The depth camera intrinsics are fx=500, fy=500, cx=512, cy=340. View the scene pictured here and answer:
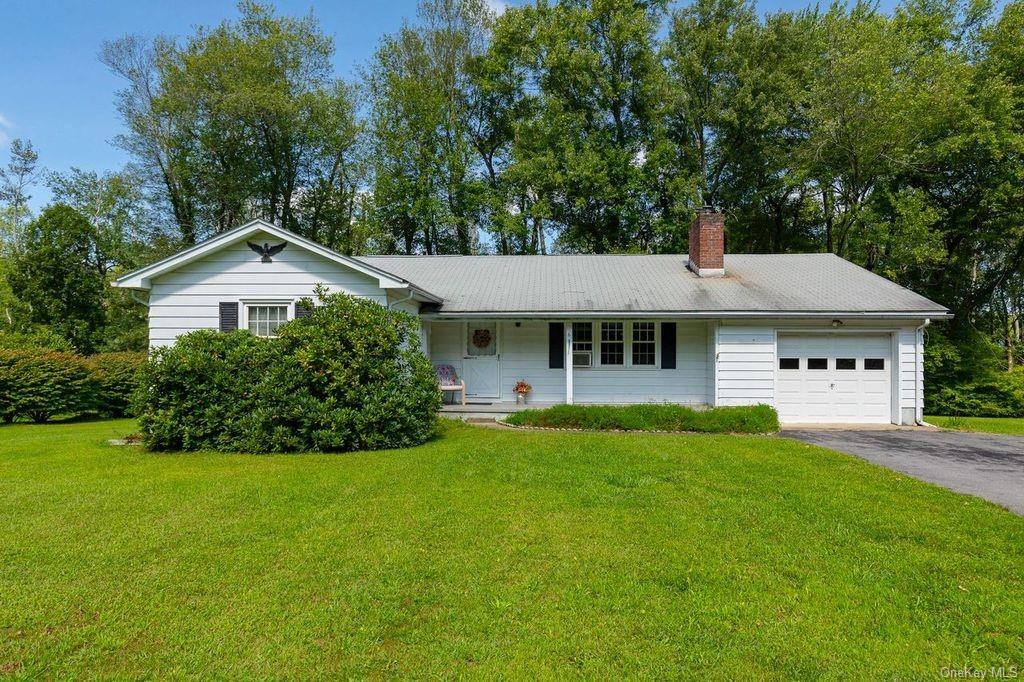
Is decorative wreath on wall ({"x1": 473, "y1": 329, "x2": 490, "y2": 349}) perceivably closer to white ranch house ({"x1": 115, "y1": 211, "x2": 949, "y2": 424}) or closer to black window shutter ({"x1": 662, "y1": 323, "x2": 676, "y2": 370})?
white ranch house ({"x1": 115, "y1": 211, "x2": 949, "y2": 424})

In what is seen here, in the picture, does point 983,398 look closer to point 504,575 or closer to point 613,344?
point 613,344

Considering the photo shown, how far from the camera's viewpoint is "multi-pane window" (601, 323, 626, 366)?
13.8 meters

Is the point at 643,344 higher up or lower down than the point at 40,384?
higher up

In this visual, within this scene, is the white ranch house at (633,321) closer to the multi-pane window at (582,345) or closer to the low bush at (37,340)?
the multi-pane window at (582,345)

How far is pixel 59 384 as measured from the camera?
44.9ft

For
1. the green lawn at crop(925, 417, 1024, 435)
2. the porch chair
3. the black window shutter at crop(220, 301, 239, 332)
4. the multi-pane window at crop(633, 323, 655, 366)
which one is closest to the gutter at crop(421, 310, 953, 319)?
the multi-pane window at crop(633, 323, 655, 366)

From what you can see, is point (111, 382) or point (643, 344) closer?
point (643, 344)

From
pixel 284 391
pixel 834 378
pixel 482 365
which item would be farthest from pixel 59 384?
pixel 834 378

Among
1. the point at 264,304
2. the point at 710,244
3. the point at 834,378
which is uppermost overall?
the point at 710,244

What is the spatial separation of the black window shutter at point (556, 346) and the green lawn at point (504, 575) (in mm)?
7068

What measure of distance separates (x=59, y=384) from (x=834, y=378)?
20556 millimetres

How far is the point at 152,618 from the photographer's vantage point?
329 cm

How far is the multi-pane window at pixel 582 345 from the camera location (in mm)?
13867

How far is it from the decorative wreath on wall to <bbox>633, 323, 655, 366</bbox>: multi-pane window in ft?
13.4
